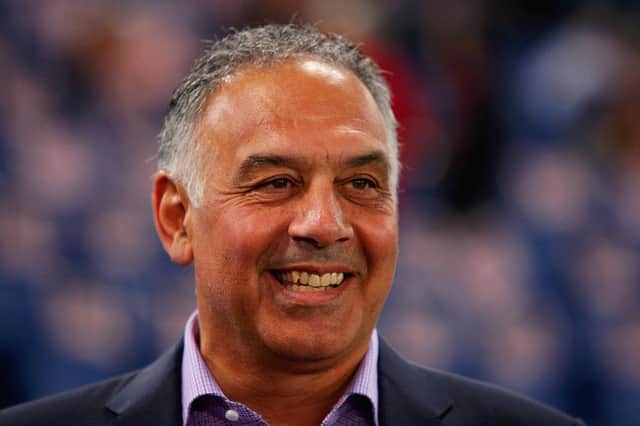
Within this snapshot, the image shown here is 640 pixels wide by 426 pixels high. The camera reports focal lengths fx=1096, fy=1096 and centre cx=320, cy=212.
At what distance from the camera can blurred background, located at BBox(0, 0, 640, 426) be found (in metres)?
4.27

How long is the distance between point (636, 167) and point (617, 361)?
1068 mm

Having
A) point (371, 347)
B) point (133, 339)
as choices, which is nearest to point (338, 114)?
point (371, 347)

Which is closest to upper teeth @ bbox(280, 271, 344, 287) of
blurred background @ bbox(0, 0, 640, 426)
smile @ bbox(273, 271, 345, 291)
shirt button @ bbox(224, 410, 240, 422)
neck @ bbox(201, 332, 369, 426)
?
smile @ bbox(273, 271, 345, 291)

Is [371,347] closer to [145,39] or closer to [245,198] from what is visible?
[245,198]

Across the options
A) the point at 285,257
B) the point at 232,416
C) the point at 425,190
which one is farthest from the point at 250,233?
the point at 425,190

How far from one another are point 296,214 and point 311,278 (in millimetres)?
119

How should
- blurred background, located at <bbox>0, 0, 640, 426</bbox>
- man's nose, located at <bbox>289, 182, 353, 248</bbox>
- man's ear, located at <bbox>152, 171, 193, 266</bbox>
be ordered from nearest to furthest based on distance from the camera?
man's nose, located at <bbox>289, 182, 353, 248</bbox> → man's ear, located at <bbox>152, 171, 193, 266</bbox> → blurred background, located at <bbox>0, 0, 640, 426</bbox>

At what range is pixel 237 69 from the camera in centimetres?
213

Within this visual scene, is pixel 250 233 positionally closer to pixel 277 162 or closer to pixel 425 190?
pixel 277 162

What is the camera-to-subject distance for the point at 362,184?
2.05m

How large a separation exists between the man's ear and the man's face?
89 mm

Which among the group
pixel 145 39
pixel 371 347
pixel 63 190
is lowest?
pixel 63 190

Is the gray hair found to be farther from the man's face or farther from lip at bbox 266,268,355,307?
lip at bbox 266,268,355,307

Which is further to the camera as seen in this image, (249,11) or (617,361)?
(249,11)
